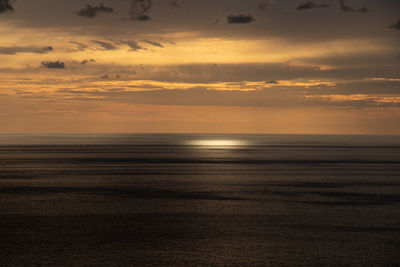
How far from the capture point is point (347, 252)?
706 inches

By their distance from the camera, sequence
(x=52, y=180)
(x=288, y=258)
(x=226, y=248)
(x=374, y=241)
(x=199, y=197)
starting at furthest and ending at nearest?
(x=52, y=180) < (x=199, y=197) < (x=374, y=241) < (x=226, y=248) < (x=288, y=258)

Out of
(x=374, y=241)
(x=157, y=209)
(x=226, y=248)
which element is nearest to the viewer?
(x=226, y=248)

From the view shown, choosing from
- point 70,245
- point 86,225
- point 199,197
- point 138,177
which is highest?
point 70,245

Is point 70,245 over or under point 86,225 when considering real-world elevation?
over

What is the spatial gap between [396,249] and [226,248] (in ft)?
18.7

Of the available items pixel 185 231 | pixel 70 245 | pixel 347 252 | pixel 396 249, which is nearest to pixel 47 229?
pixel 70 245

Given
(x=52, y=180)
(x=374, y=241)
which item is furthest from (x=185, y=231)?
(x=52, y=180)

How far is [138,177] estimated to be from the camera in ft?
165

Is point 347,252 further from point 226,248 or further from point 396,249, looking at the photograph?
point 226,248

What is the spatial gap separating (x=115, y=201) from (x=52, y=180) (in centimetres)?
1664

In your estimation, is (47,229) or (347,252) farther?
(47,229)

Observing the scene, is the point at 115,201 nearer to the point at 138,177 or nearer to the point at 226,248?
the point at 226,248

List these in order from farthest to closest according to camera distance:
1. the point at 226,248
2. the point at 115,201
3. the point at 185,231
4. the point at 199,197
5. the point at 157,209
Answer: the point at 199,197, the point at 115,201, the point at 157,209, the point at 185,231, the point at 226,248

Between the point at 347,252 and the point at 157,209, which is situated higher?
the point at 347,252
